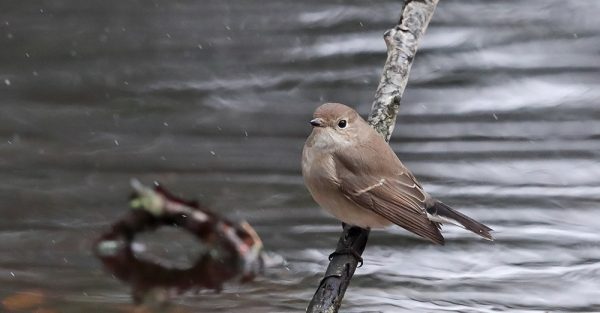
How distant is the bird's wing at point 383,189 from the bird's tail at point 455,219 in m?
0.04

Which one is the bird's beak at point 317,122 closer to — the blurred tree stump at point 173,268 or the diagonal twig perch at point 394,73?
the diagonal twig perch at point 394,73

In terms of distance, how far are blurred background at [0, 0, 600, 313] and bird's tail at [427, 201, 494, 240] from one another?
1.05m

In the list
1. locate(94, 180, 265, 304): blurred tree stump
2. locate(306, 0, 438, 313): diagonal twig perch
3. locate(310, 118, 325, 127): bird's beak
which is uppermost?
locate(306, 0, 438, 313): diagonal twig perch

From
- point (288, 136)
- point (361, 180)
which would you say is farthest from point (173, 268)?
point (288, 136)

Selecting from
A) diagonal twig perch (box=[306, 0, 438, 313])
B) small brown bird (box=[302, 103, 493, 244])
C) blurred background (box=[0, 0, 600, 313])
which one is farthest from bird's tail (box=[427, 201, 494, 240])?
blurred background (box=[0, 0, 600, 313])

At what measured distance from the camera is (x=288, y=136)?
787 centimetres

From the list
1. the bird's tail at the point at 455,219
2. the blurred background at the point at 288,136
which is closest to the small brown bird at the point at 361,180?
the bird's tail at the point at 455,219

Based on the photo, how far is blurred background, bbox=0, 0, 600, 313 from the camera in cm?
627

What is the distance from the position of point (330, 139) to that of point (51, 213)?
249 cm

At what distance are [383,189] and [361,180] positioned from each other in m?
0.10

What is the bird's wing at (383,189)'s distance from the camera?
16.3ft

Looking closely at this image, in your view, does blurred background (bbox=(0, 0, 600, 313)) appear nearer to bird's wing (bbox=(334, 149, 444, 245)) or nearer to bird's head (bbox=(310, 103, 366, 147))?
bird's wing (bbox=(334, 149, 444, 245))

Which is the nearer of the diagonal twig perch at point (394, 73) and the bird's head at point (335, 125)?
the diagonal twig perch at point (394, 73)

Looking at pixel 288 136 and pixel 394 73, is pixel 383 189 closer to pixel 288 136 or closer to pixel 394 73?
pixel 394 73
